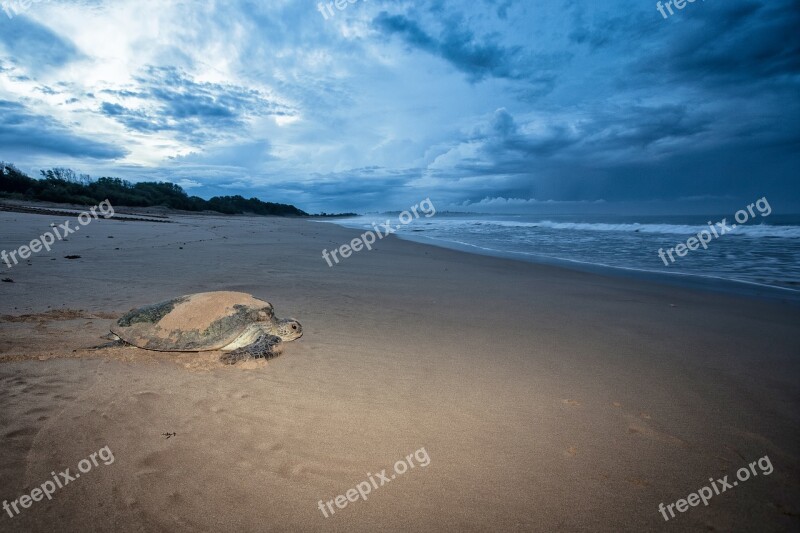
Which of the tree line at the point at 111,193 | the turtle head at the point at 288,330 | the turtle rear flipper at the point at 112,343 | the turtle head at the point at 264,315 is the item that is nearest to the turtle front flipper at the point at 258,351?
the turtle head at the point at 288,330

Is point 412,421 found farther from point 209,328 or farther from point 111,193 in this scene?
point 111,193

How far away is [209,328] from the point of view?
425 cm

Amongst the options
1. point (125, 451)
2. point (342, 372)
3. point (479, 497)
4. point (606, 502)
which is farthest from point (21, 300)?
point (606, 502)

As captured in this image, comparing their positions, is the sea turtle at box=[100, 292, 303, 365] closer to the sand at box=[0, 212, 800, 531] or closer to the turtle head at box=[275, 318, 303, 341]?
the turtle head at box=[275, 318, 303, 341]

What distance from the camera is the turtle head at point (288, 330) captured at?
4.55 m

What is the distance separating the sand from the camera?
211cm

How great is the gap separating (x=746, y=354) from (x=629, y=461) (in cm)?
332

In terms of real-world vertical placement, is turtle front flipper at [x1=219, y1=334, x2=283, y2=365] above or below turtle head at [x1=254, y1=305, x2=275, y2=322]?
below

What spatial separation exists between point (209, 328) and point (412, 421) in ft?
9.36

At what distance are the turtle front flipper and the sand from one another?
0.14 m

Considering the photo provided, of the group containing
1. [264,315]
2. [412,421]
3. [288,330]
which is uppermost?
[264,315]

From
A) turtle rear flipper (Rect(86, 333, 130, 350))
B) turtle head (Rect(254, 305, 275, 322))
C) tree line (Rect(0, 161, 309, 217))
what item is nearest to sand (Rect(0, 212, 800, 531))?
turtle rear flipper (Rect(86, 333, 130, 350))

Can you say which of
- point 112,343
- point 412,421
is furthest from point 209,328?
point 412,421

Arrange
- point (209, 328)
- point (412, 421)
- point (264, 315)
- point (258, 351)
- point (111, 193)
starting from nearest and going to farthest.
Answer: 1. point (412, 421)
2. point (258, 351)
3. point (209, 328)
4. point (264, 315)
5. point (111, 193)
